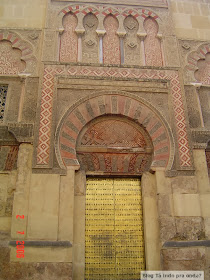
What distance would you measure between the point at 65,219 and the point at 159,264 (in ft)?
5.29

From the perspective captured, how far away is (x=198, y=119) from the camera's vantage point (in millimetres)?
5379

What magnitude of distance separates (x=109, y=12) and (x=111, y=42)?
0.75m

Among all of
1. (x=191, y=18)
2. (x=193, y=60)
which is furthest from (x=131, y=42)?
(x=191, y=18)

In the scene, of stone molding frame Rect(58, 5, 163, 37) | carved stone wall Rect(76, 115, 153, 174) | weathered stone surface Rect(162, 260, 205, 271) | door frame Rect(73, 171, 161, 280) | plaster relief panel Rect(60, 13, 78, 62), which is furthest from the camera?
stone molding frame Rect(58, 5, 163, 37)

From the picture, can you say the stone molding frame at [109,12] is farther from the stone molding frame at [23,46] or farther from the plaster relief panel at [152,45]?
the stone molding frame at [23,46]

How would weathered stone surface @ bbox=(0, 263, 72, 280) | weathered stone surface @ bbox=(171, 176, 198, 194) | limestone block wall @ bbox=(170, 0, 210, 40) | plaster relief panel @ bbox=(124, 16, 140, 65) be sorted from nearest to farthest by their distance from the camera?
weathered stone surface @ bbox=(0, 263, 72, 280) → weathered stone surface @ bbox=(171, 176, 198, 194) → plaster relief panel @ bbox=(124, 16, 140, 65) → limestone block wall @ bbox=(170, 0, 210, 40)

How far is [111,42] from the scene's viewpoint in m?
5.96

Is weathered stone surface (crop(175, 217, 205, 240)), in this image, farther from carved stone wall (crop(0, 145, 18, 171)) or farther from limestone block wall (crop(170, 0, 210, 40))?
limestone block wall (crop(170, 0, 210, 40))

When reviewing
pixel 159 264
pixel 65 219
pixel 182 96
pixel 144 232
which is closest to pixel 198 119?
pixel 182 96

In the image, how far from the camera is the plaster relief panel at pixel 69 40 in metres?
5.68

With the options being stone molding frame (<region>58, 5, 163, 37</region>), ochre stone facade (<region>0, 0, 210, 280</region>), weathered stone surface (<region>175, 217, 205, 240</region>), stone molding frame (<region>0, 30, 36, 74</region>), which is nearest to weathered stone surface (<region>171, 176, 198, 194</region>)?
ochre stone facade (<region>0, 0, 210, 280</region>)

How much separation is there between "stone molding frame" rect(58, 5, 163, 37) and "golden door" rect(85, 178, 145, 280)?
3.20 meters

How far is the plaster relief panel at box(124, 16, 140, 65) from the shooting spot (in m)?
5.79

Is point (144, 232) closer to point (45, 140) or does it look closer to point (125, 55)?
point (45, 140)
